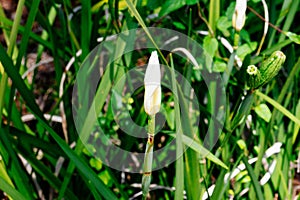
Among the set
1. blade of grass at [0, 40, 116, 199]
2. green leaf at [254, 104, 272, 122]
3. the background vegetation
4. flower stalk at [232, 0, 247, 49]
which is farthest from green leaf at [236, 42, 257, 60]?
blade of grass at [0, 40, 116, 199]

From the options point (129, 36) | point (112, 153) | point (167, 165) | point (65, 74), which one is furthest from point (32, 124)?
point (129, 36)

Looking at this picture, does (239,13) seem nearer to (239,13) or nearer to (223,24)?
(239,13)

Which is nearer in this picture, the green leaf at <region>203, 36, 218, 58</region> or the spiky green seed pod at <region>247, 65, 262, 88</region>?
the spiky green seed pod at <region>247, 65, 262, 88</region>

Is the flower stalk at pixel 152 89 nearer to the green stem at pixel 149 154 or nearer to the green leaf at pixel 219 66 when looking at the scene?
the green stem at pixel 149 154

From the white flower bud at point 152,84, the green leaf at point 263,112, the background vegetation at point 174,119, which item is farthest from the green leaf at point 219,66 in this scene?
the white flower bud at point 152,84

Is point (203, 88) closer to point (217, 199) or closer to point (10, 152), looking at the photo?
Answer: point (217, 199)

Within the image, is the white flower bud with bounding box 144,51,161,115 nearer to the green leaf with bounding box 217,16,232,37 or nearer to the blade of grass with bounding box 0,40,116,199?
the blade of grass with bounding box 0,40,116,199
